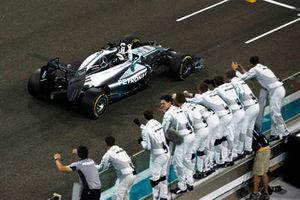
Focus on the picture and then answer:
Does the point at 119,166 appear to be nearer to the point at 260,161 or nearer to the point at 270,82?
the point at 260,161

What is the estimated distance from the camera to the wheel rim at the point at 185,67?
21062 mm

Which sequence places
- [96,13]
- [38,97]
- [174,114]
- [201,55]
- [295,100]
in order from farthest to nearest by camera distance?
1. [96,13]
2. [201,55]
3. [38,97]
4. [295,100]
5. [174,114]

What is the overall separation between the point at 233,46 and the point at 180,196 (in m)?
8.22

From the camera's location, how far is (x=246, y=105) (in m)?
16.7

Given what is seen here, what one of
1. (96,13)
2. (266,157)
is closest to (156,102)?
(266,157)

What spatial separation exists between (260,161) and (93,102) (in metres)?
4.36

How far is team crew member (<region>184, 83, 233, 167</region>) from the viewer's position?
16203 mm

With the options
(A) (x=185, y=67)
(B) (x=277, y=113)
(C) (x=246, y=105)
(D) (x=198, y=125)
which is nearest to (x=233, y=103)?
(C) (x=246, y=105)

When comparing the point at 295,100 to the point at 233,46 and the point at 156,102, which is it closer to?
the point at 156,102

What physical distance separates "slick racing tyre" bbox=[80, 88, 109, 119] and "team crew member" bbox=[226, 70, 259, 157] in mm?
3679

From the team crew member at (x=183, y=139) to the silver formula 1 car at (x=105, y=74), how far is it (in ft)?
12.8

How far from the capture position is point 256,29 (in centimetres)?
2406

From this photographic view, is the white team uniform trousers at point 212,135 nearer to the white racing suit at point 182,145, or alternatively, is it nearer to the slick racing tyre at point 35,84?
the white racing suit at point 182,145

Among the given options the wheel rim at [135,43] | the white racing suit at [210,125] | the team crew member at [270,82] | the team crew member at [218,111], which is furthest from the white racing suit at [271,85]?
the wheel rim at [135,43]
